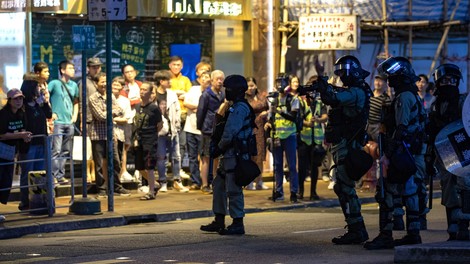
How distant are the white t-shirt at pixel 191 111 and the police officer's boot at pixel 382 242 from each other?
808 cm

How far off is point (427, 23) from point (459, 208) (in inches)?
492

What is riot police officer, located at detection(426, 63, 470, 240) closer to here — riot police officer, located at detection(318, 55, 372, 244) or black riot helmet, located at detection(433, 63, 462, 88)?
black riot helmet, located at detection(433, 63, 462, 88)

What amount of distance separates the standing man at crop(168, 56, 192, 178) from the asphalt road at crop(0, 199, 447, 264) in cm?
453

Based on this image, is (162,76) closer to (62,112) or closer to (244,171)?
(62,112)

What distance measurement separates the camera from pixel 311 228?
16.0m

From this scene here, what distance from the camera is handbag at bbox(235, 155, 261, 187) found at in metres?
15.0

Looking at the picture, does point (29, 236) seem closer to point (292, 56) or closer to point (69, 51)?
point (69, 51)

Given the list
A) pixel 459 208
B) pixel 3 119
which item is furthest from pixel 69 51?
pixel 459 208

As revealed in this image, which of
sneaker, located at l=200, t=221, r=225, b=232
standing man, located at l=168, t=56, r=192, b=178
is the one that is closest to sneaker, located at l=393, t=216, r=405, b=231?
sneaker, located at l=200, t=221, r=225, b=232

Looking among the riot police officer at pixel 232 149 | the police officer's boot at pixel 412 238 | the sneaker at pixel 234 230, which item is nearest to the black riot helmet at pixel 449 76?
the police officer's boot at pixel 412 238

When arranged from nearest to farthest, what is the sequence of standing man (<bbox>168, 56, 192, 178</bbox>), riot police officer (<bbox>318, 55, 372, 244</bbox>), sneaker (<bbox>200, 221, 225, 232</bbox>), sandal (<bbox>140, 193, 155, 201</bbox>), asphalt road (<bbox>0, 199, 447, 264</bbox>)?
asphalt road (<bbox>0, 199, 447, 264</bbox>) → riot police officer (<bbox>318, 55, 372, 244</bbox>) → sneaker (<bbox>200, 221, 225, 232</bbox>) → sandal (<bbox>140, 193, 155, 201</bbox>) → standing man (<bbox>168, 56, 192, 178</bbox>)

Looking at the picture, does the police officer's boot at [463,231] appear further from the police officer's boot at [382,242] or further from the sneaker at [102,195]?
the sneaker at [102,195]

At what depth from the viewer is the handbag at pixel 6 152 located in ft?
56.2

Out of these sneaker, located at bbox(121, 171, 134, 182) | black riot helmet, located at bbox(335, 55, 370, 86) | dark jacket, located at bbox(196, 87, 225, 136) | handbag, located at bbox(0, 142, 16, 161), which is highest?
black riot helmet, located at bbox(335, 55, 370, 86)
